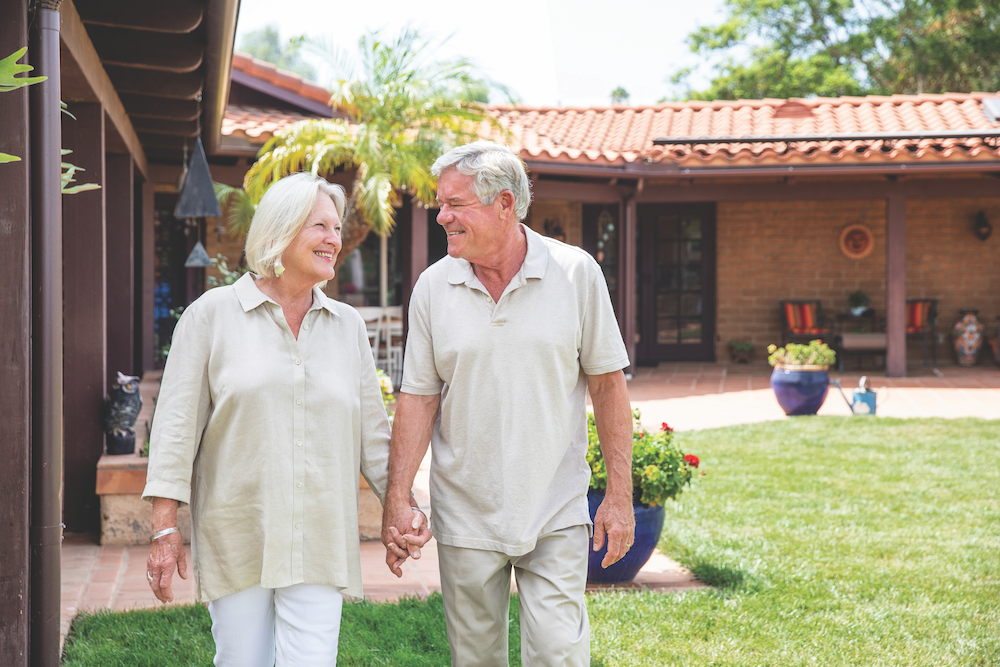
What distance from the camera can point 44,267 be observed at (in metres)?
2.43

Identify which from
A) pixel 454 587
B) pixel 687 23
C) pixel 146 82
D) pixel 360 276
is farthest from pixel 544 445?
pixel 687 23

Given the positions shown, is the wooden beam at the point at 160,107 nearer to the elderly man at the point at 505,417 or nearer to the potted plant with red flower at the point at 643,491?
the potted plant with red flower at the point at 643,491

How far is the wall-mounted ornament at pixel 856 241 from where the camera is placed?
46.3 ft

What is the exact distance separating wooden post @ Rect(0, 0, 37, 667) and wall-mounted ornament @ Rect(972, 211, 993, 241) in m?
14.1

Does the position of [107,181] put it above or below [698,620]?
above

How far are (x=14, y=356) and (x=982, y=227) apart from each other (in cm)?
1415

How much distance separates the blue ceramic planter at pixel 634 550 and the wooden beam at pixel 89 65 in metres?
2.89

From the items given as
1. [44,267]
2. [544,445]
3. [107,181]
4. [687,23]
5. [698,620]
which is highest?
[687,23]

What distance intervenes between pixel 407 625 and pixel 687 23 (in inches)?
1177

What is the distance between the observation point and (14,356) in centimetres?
234

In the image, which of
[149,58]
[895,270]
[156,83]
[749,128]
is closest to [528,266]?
[149,58]

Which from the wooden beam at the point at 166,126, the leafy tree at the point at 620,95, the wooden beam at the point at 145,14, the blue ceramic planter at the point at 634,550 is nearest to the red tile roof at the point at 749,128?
the wooden beam at the point at 166,126

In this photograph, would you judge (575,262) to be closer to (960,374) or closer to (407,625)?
(407,625)

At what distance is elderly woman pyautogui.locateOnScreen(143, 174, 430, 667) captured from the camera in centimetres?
228
